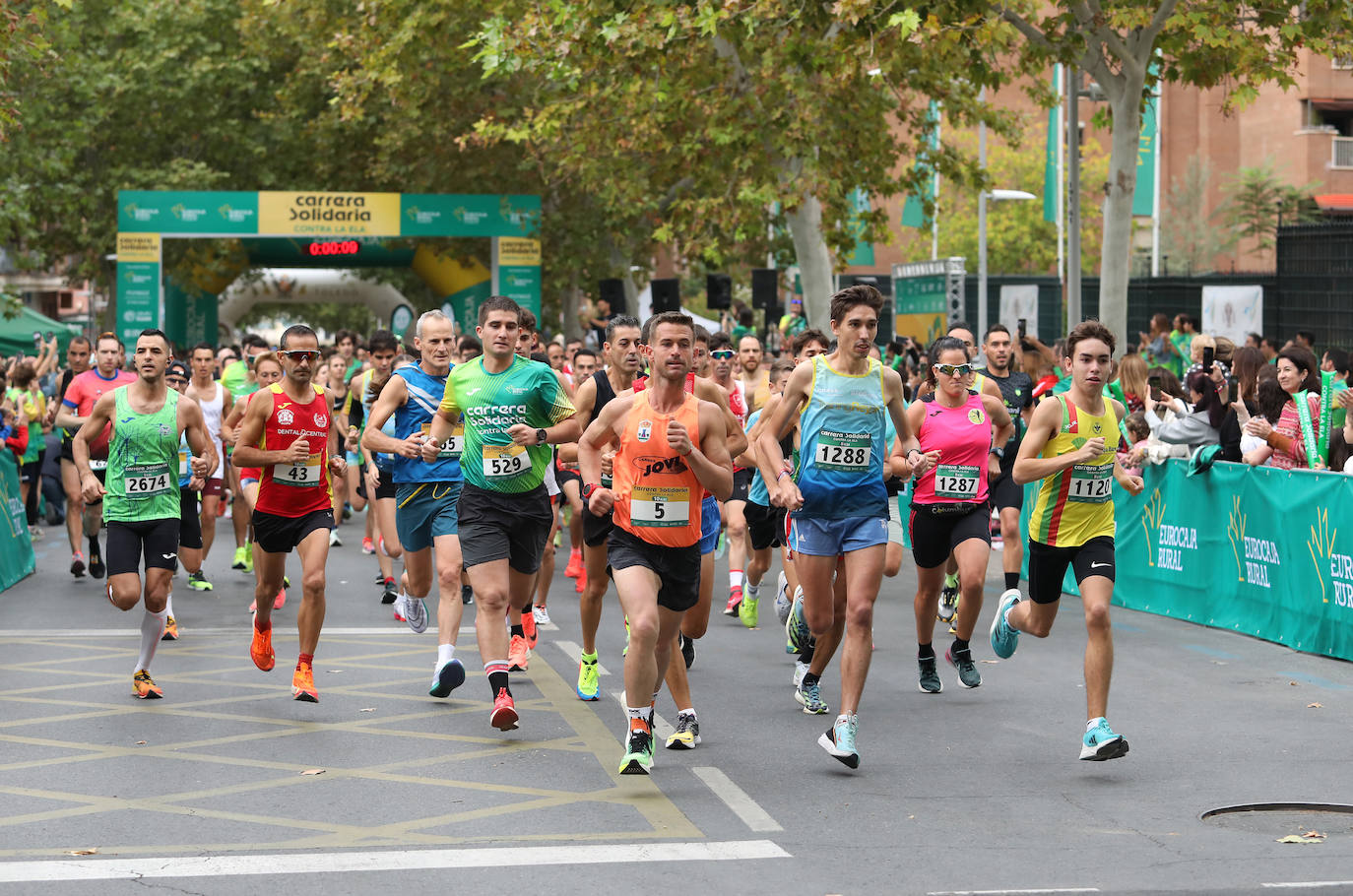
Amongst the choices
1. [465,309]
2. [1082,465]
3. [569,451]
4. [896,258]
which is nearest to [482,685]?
[569,451]

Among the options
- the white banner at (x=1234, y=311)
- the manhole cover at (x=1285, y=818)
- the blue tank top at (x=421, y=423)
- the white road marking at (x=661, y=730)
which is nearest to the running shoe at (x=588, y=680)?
the white road marking at (x=661, y=730)

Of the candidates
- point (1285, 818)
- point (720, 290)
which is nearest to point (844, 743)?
point (1285, 818)

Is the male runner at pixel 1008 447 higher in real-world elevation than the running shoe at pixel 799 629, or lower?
higher

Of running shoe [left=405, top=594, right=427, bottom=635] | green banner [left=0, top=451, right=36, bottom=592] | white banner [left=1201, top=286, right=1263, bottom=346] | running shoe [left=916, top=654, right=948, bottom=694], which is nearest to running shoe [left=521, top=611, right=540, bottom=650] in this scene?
running shoe [left=405, top=594, right=427, bottom=635]

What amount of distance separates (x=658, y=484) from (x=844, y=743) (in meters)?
1.33

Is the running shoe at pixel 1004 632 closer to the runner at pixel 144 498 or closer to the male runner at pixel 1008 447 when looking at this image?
the male runner at pixel 1008 447

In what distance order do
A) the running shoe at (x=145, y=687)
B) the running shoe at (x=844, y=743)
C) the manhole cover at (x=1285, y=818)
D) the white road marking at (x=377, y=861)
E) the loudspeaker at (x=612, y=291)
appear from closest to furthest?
the white road marking at (x=377, y=861) → the manhole cover at (x=1285, y=818) → the running shoe at (x=844, y=743) → the running shoe at (x=145, y=687) → the loudspeaker at (x=612, y=291)

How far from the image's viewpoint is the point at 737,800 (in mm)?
7004

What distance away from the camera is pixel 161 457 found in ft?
31.6

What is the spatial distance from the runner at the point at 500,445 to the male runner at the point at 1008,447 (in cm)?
431

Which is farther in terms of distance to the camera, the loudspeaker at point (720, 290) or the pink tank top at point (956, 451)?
the loudspeaker at point (720, 290)

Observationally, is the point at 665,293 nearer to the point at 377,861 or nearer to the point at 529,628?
the point at 529,628

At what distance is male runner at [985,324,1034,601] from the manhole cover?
5.19m

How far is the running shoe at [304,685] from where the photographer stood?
9.26 meters
